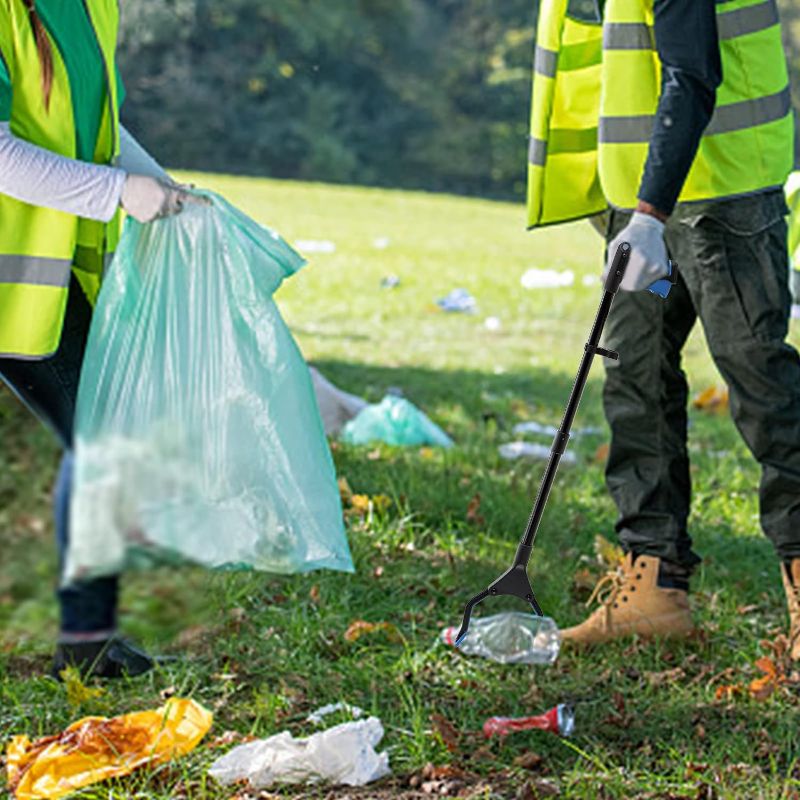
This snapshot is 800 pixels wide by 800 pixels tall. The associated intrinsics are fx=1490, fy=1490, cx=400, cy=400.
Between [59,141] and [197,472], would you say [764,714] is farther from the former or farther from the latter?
[59,141]

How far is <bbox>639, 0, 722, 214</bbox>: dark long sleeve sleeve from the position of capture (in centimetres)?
300

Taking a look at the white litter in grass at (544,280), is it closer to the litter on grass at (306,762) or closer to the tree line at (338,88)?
the litter on grass at (306,762)

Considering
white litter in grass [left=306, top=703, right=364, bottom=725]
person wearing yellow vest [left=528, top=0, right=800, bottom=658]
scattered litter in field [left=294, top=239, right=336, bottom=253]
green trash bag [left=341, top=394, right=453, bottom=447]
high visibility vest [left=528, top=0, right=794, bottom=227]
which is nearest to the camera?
white litter in grass [left=306, top=703, right=364, bottom=725]

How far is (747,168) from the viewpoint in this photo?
321 cm

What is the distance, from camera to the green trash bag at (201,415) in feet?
9.25

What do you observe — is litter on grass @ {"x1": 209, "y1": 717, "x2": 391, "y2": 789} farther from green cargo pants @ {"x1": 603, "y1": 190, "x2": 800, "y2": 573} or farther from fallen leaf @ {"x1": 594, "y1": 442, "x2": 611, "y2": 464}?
fallen leaf @ {"x1": 594, "y1": 442, "x2": 611, "y2": 464}

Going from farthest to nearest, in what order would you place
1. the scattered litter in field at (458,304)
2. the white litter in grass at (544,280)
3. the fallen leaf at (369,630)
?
the white litter in grass at (544,280)
the scattered litter in field at (458,304)
the fallen leaf at (369,630)

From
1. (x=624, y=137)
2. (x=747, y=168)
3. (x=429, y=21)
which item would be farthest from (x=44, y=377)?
(x=429, y=21)

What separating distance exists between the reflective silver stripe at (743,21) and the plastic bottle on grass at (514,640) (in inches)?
51.9

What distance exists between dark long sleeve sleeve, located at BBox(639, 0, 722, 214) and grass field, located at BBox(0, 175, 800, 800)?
3.44ft

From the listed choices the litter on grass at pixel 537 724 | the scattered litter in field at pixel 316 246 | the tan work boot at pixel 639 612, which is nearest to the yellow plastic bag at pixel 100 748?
the litter on grass at pixel 537 724

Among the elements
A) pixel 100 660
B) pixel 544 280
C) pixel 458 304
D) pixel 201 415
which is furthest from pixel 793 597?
pixel 544 280

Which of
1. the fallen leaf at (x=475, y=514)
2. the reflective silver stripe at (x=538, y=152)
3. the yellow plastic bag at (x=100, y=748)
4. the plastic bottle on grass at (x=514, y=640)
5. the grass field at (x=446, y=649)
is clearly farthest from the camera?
the fallen leaf at (x=475, y=514)

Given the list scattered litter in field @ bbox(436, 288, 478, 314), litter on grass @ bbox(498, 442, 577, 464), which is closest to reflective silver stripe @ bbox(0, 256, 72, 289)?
litter on grass @ bbox(498, 442, 577, 464)
